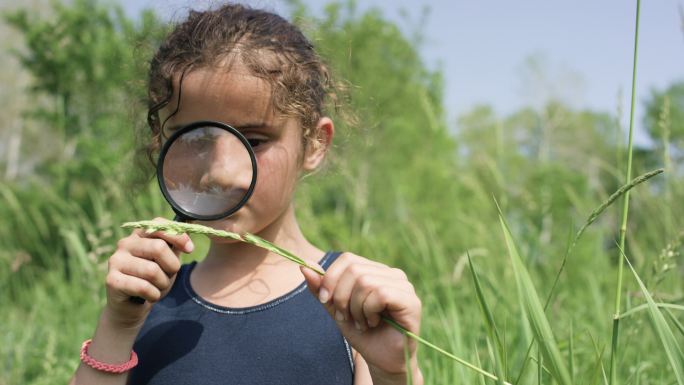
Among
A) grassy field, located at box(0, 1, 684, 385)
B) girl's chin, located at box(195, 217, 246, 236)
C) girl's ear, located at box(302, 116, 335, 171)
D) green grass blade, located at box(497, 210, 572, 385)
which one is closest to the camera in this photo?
green grass blade, located at box(497, 210, 572, 385)

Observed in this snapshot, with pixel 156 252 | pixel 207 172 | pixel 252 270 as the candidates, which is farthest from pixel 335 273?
pixel 252 270

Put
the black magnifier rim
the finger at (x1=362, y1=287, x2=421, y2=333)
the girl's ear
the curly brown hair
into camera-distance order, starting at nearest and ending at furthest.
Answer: the finger at (x1=362, y1=287, x2=421, y2=333), the black magnifier rim, the curly brown hair, the girl's ear

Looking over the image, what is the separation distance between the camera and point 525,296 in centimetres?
91

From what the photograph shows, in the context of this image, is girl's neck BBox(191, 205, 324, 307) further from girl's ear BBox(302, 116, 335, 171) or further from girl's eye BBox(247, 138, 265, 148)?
girl's eye BBox(247, 138, 265, 148)

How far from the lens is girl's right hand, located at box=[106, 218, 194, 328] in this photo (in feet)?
4.33

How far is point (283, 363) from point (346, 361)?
0.16 m

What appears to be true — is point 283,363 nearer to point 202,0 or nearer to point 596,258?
point 202,0

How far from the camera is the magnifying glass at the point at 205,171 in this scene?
1439 mm

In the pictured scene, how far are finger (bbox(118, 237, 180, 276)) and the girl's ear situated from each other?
0.58 metres

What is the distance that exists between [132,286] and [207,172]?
347mm

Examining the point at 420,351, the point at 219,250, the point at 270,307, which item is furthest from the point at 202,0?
the point at 420,351

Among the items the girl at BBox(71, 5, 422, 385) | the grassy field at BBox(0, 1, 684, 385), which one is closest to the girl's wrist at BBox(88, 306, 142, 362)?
the girl at BBox(71, 5, 422, 385)

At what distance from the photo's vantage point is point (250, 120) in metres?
1.59

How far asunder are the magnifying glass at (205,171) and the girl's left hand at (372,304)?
428mm
